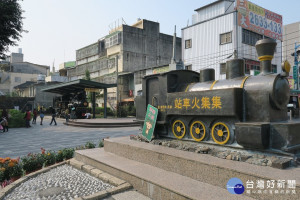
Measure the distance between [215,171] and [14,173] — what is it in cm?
497


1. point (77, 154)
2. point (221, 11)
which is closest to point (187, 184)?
point (77, 154)

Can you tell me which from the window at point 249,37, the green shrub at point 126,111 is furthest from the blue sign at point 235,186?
the green shrub at point 126,111

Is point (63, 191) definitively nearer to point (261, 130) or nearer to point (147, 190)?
point (147, 190)

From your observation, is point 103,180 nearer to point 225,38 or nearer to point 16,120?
point 16,120

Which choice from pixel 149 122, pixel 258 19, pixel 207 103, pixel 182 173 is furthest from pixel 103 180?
pixel 258 19

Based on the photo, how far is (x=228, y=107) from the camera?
14.7ft

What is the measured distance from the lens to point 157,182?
156 inches

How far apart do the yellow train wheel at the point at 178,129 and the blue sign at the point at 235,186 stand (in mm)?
2198

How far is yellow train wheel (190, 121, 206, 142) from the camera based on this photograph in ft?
16.9

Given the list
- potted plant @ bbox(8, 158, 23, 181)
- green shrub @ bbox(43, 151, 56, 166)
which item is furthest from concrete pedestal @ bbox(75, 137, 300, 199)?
potted plant @ bbox(8, 158, 23, 181)

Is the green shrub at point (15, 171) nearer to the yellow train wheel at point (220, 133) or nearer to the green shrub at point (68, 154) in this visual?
the green shrub at point (68, 154)

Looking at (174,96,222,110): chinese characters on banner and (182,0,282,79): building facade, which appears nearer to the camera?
(174,96,222,110): chinese characters on banner

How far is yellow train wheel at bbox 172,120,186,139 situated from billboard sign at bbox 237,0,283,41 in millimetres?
17590

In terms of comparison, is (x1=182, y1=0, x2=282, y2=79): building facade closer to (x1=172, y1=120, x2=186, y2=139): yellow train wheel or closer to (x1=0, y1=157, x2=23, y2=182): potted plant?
(x1=172, y1=120, x2=186, y2=139): yellow train wheel
